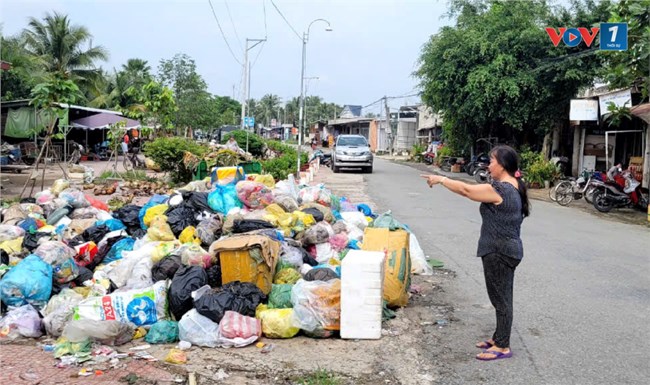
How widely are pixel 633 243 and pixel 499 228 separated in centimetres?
720

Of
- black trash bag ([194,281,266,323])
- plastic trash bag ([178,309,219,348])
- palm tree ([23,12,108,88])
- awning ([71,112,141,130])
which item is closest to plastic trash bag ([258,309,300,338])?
black trash bag ([194,281,266,323])

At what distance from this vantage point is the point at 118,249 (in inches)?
291

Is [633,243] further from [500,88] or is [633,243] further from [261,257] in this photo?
[500,88]

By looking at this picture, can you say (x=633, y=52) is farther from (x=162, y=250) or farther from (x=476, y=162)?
(x=162, y=250)

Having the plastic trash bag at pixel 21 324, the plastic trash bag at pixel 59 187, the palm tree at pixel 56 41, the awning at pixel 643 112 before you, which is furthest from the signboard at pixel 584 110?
the palm tree at pixel 56 41

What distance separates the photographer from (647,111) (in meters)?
13.9

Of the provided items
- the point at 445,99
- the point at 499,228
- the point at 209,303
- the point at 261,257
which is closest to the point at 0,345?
the point at 209,303

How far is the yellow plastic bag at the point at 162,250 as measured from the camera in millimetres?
6703

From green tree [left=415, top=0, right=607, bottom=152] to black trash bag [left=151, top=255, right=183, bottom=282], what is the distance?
17461 mm

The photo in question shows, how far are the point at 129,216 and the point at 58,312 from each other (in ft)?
10.8

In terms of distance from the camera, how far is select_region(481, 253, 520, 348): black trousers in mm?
4875

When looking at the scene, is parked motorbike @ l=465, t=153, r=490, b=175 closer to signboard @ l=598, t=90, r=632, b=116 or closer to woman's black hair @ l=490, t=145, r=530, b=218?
signboard @ l=598, t=90, r=632, b=116

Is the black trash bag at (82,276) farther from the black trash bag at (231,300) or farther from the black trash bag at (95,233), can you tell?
the black trash bag at (231,300)

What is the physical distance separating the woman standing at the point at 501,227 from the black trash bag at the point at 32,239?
5.08m
